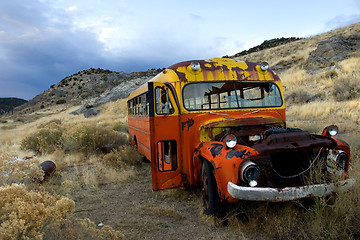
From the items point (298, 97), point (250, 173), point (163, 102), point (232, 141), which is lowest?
point (250, 173)

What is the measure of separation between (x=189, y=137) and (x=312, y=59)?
24919 millimetres

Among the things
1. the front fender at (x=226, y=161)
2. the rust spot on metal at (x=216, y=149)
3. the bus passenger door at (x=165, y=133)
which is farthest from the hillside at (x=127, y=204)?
Result: the rust spot on metal at (x=216, y=149)

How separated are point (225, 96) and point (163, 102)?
114 centimetres

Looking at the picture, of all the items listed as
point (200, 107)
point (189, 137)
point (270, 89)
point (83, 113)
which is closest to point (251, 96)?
point (270, 89)

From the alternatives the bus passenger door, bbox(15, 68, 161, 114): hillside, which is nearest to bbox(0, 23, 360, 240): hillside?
the bus passenger door

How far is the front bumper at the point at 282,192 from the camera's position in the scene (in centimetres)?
296

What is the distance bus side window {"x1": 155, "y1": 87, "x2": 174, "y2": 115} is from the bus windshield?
0.31m

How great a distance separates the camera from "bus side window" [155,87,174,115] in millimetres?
4676

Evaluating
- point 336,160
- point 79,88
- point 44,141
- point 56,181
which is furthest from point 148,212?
point 79,88

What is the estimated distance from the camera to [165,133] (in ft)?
15.0

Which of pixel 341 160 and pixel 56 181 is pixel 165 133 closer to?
pixel 341 160

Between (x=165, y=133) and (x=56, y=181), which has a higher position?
(x=165, y=133)

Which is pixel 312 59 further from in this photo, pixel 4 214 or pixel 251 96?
pixel 4 214

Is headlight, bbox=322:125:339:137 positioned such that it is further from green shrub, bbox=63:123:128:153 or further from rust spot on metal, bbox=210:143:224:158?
green shrub, bbox=63:123:128:153
